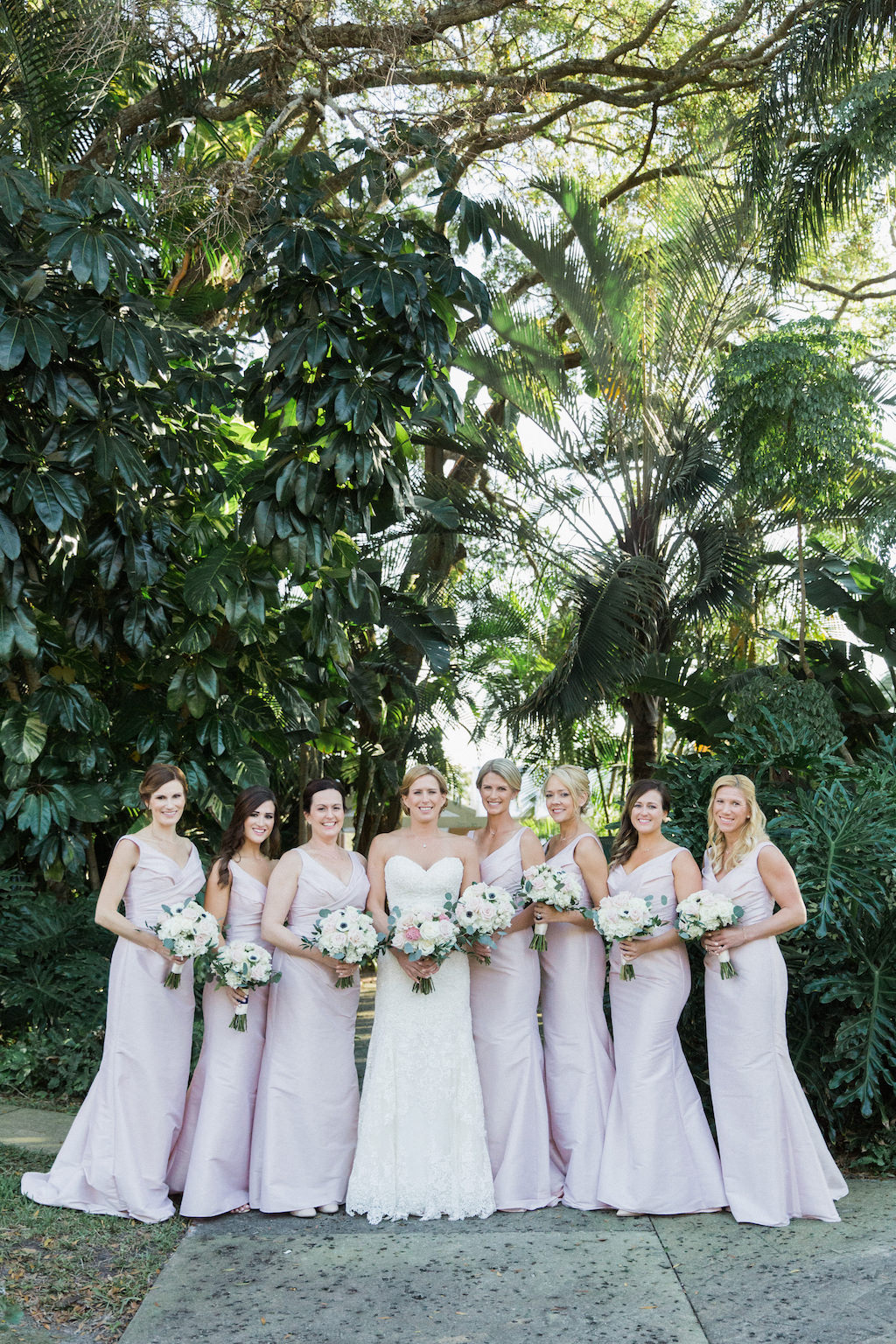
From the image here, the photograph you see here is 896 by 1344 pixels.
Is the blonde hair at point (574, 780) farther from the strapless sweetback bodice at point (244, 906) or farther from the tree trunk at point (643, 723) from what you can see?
the tree trunk at point (643, 723)

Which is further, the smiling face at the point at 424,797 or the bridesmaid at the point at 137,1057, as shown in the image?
the smiling face at the point at 424,797

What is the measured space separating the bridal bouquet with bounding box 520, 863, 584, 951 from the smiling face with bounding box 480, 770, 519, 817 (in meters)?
0.38

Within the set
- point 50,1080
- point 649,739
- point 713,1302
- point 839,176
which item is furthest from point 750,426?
point 50,1080

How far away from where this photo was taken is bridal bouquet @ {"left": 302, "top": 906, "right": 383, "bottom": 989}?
5.05 metres

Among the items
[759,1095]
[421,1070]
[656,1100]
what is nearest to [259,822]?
[421,1070]

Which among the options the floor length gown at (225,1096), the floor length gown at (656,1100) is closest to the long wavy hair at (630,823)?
the floor length gown at (656,1100)

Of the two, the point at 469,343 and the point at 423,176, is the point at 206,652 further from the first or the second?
the point at 423,176

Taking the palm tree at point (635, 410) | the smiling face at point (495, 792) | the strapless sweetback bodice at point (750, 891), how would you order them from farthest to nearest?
the palm tree at point (635, 410) → the smiling face at point (495, 792) → the strapless sweetback bodice at point (750, 891)

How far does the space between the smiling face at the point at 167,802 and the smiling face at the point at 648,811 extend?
2.06 meters

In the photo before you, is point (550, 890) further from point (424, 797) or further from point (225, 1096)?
point (225, 1096)

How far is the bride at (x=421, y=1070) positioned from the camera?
16.7 feet

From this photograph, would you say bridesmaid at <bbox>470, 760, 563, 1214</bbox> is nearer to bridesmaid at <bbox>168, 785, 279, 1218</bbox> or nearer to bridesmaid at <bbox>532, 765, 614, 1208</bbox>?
bridesmaid at <bbox>532, 765, 614, 1208</bbox>

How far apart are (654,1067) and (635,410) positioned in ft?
19.9

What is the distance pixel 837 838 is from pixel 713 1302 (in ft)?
7.00
